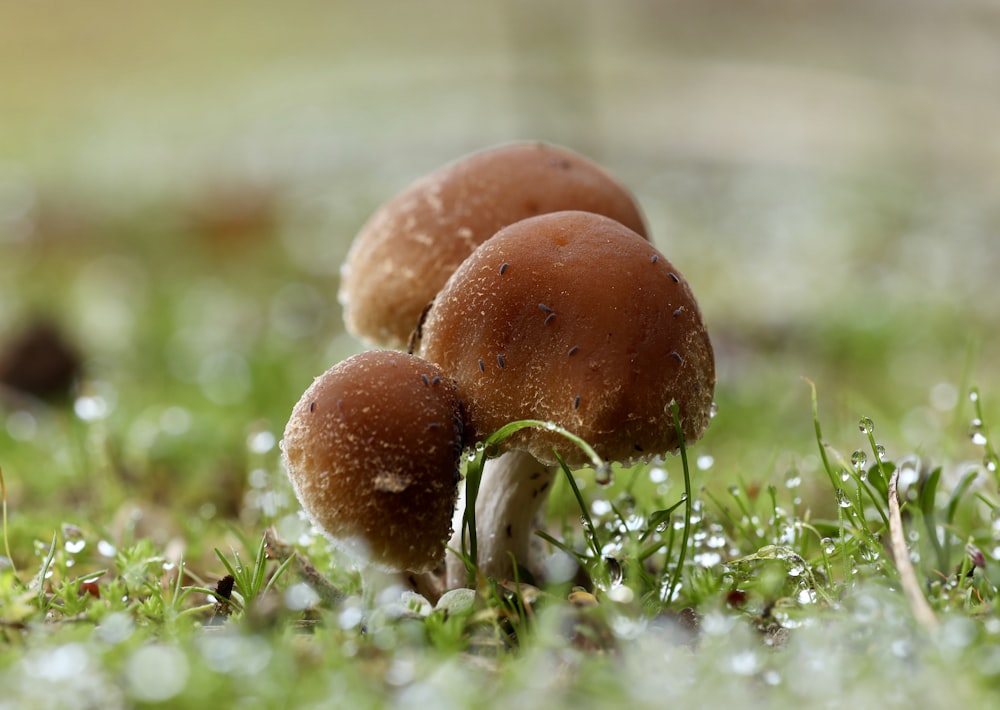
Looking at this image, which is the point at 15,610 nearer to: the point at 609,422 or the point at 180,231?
the point at 609,422

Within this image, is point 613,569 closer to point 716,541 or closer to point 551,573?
point 551,573

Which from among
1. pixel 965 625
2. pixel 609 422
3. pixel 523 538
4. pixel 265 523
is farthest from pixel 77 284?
pixel 965 625

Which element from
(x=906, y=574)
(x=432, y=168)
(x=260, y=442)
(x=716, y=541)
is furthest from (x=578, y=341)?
(x=432, y=168)

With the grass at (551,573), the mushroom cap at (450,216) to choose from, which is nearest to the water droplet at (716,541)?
the grass at (551,573)

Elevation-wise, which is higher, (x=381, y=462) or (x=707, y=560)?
(x=381, y=462)

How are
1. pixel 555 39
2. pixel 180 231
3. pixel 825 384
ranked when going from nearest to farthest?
pixel 825 384
pixel 180 231
pixel 555 39

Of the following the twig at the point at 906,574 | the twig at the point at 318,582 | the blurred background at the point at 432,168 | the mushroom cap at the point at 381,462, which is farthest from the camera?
the blurred background at the point at 432,168

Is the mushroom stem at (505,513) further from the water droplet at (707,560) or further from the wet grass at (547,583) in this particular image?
the water droplet at (707,560)
